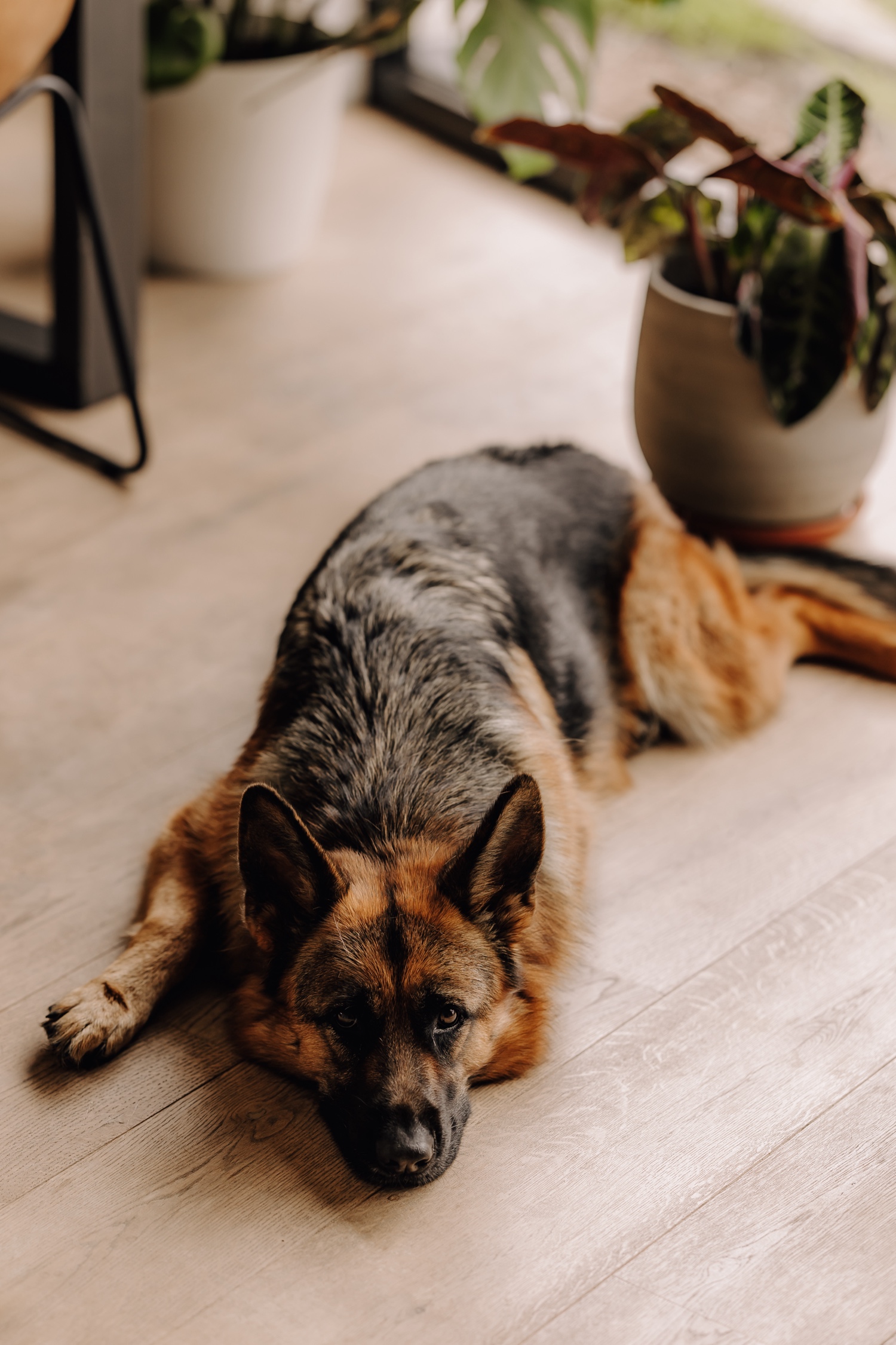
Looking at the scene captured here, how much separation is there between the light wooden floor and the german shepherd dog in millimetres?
95

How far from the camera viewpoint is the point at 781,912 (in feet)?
8.51

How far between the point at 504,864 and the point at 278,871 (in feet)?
1.08

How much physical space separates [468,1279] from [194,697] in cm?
143

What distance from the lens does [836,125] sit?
3125mm

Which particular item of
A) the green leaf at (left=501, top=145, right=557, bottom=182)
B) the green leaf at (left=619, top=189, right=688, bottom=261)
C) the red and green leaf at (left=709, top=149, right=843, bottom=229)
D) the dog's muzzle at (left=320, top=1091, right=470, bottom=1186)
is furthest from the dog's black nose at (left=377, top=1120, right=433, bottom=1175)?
the green leaf at (left=501, top=145, right=557, bottom=182)

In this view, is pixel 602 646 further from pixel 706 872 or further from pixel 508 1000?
pixel 508 1000

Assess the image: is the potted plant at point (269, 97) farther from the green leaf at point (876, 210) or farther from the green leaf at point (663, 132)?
the green leaf at point (876, 210)

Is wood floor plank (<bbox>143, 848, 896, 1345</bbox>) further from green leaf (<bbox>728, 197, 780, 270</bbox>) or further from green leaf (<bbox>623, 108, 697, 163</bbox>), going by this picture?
green leaf (<bbox>623, 108, 697, 163</bbox>)

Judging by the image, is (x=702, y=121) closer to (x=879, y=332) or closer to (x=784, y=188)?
(x=784, y=188)

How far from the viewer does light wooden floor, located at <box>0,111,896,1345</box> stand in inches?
76.2

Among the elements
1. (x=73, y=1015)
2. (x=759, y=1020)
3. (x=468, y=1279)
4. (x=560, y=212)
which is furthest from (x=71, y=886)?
(x=560, y=212)

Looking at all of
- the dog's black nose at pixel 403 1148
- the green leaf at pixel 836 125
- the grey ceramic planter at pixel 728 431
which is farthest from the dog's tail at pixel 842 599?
the dog's black nose at pixel 403 1148

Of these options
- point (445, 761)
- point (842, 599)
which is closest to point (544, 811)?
point (445, 761)

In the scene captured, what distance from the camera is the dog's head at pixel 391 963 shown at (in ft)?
6.47
